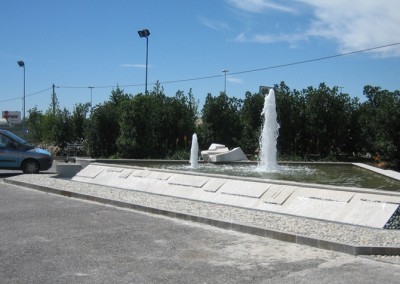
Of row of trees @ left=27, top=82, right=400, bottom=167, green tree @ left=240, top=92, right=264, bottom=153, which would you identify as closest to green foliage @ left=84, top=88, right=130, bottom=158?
row of trees @ left=27, top=82, right=400, bottom=167

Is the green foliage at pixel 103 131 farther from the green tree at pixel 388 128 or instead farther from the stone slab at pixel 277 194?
the stone slab at pixel 277 194

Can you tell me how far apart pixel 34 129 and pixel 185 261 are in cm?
3876

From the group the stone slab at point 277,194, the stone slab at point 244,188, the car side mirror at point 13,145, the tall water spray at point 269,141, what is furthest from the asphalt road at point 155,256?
the car side mirror at point 13,145

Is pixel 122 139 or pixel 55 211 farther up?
pixel 122 139

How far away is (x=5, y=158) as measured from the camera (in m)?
19.4

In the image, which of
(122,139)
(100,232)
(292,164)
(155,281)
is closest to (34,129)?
(122,139)

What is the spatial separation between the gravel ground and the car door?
6848mm

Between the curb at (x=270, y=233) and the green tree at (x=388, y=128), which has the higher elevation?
the green tree at (x=388, y=128)

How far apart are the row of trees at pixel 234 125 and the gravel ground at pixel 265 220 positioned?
11.6 meters

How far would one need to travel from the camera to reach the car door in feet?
63.6

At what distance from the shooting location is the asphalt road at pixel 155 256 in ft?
19.1

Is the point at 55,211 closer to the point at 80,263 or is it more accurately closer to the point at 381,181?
the point at 80,263

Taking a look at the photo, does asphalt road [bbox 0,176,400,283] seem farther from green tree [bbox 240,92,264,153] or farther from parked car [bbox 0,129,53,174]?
green tree [bbox 240,92,264,153]

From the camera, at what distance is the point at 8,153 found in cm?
1938
